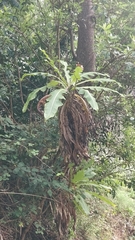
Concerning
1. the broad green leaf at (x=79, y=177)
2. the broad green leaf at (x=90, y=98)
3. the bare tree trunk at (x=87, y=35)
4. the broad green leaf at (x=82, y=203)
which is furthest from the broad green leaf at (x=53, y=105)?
the bare tree trunk at (x=87, y=35)

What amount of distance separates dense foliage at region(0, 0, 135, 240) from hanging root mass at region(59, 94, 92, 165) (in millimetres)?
198

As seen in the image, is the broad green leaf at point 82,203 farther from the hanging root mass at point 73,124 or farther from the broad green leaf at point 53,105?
the broad green leaf at point 53,105

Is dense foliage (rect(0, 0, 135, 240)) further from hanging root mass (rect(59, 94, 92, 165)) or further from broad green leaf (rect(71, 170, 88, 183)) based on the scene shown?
hanging root mass (rect(59, 94, 92, 165))

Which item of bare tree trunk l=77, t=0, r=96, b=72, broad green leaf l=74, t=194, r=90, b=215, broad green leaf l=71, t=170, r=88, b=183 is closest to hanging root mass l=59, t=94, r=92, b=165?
broad green leaf l=71, t=170, r=88, b=183

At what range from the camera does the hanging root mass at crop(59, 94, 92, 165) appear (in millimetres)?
2484

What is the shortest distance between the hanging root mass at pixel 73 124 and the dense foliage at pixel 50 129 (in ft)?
0.65

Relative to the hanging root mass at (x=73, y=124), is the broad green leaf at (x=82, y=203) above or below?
below

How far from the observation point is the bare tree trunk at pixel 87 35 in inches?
149

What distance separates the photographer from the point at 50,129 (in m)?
2.97

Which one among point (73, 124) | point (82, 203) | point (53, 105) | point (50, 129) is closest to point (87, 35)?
point (50, 129)

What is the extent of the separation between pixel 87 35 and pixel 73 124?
175 centimetres

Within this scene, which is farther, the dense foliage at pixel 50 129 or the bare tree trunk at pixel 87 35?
the bare tree trunk at pixel 87 35

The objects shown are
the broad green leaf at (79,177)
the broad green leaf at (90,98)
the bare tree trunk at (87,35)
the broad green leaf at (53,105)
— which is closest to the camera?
the broad green leaf at (53,105)

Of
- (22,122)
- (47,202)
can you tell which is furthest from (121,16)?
(47,202)
